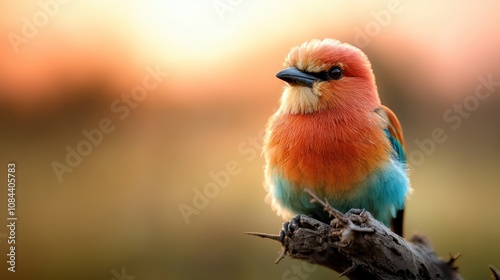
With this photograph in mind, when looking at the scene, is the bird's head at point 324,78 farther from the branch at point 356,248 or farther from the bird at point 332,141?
the branch at point 356,248

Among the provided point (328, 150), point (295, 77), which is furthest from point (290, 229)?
point (295, 77)

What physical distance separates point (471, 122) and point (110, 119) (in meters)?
2.81

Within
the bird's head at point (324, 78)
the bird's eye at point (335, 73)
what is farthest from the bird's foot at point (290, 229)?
the bird's eye at point (335, 73)

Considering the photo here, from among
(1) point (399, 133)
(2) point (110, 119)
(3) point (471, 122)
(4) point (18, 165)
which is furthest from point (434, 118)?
(4) point (18, 165)

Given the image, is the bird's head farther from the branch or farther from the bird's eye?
the branch

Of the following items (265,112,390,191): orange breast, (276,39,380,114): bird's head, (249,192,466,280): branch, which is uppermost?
(276,39,380,114): bird's head

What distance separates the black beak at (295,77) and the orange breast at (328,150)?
18cm

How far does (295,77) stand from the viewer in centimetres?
306

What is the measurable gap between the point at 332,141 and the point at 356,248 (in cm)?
70

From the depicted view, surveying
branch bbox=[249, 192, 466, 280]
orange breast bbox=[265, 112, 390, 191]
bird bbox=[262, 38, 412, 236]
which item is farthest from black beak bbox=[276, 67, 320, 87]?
branch bbox=[249, 192, 466, 280]

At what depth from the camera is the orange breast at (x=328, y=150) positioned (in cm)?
297

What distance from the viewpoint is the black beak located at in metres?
3.05

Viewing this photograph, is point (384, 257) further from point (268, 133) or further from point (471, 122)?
point (471, 122)

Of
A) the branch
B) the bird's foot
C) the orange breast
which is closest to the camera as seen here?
the branch
